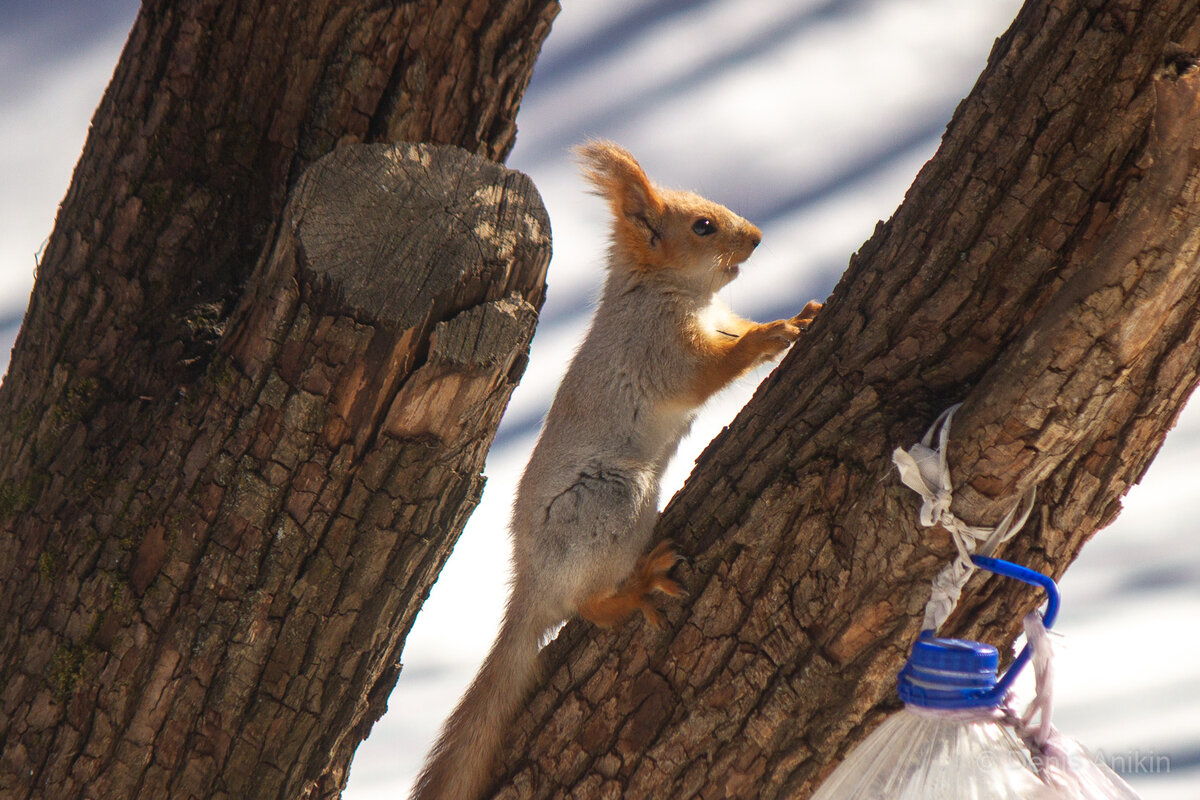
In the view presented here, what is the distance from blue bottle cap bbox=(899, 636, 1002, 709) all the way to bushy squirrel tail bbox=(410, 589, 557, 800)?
1061mm

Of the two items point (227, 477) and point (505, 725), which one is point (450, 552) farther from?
point (227, 477)

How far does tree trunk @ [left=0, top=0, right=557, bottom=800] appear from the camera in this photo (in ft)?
5.94

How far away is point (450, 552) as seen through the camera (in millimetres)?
2180

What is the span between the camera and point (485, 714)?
2180 millimetres

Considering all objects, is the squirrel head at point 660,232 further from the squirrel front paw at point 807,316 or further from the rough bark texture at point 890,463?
the rough bark texture at point 890,463

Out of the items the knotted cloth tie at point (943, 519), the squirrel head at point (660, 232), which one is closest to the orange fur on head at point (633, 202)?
the squirrel head at point (660, 232)

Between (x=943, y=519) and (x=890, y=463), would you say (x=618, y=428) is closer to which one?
(x=890, y=463)

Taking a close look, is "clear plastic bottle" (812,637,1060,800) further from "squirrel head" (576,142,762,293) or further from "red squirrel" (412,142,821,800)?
"squirrel head" (576,142,762,293)

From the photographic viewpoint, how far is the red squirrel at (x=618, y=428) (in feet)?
7.09

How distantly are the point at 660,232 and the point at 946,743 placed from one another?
2.02 metres

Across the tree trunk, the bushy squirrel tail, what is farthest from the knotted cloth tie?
the bushy squirrel tail

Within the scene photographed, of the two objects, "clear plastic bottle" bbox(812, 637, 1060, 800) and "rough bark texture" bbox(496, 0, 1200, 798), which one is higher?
"rough bark texture" bbox(496, 0, 1200, 798)

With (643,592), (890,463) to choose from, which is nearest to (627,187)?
(643,592)

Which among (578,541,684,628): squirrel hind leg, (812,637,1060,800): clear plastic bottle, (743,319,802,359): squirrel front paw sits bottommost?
(812,637,1060,800): clear plastic bottle
